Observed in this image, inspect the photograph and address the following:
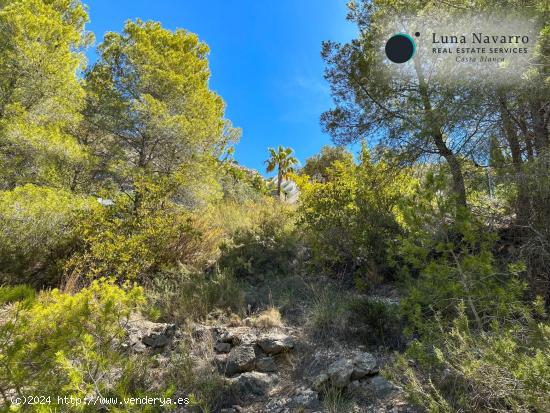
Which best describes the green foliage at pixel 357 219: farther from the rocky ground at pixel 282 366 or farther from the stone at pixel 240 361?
the stone at pixel 240 361

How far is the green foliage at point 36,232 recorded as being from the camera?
4.73 meters

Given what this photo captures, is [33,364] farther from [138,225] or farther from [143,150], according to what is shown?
[143,150]

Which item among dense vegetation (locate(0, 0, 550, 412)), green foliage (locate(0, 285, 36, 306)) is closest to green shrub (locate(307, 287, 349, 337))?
dense vegetation (locate(0, 0, 550, 412))

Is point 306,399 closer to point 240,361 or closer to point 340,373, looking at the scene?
point 340,373

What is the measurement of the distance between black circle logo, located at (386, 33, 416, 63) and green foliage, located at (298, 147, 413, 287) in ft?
6.14

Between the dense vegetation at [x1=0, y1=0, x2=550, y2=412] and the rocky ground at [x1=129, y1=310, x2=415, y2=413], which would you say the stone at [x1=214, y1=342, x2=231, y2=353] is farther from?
the dense vegetation at [x1=0, y1=0, x2=550, y2=412]

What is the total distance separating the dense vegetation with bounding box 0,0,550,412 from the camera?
2.29 meters

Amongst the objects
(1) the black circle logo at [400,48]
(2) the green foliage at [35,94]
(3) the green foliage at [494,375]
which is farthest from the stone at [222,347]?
(1) the black circle logo at [400,48]

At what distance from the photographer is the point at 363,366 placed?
2850 mm

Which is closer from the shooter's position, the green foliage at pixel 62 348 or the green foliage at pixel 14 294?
the green foliage at pixel 62 348

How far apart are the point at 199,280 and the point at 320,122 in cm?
427

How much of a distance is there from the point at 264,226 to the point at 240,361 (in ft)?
14.3

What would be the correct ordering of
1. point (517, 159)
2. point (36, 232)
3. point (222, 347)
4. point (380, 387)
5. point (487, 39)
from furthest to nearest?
point (36, 232)
point (517, 159)
point (487, 39)
point (222, 347)
point (380, 387)

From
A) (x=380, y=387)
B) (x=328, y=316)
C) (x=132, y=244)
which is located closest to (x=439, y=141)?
(x=328, y=316)
